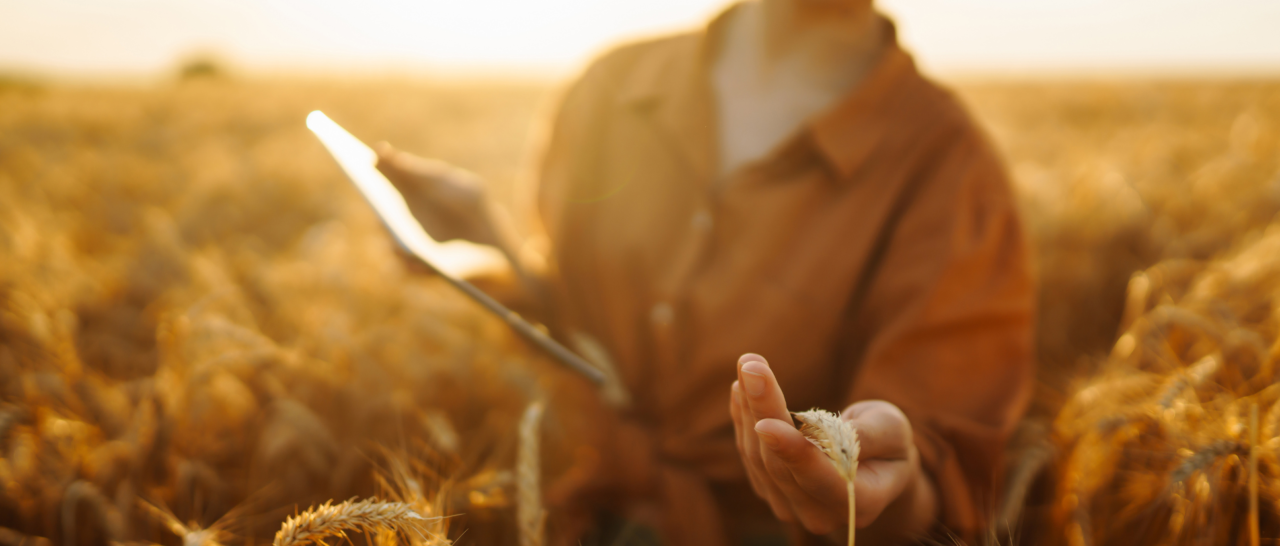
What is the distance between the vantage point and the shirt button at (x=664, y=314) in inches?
49.2

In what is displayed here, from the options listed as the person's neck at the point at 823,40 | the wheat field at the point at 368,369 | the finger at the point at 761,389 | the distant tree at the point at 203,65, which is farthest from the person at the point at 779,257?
the distant tree at the point at 203,65

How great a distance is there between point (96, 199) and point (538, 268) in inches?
131

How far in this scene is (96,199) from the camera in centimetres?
323

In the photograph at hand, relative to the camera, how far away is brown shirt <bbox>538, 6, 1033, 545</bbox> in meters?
1.04

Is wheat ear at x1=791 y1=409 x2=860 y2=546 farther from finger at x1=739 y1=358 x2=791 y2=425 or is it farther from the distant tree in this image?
the distant tree

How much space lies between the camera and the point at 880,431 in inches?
29.5

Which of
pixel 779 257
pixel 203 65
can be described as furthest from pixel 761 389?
pixel 203 65

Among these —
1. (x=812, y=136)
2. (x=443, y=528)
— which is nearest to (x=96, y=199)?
(x=443, y=528)

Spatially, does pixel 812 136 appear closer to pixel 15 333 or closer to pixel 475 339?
pixel 475 339

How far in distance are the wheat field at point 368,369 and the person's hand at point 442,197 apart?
48 centimetres

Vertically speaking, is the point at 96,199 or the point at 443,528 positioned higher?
the point at 96,199

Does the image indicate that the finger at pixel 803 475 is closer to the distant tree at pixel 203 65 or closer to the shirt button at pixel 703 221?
the shirt button at pixel 703 221

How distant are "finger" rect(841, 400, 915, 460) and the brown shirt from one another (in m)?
0.20

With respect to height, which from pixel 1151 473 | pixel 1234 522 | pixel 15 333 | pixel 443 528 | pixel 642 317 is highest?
pixel 15 333
